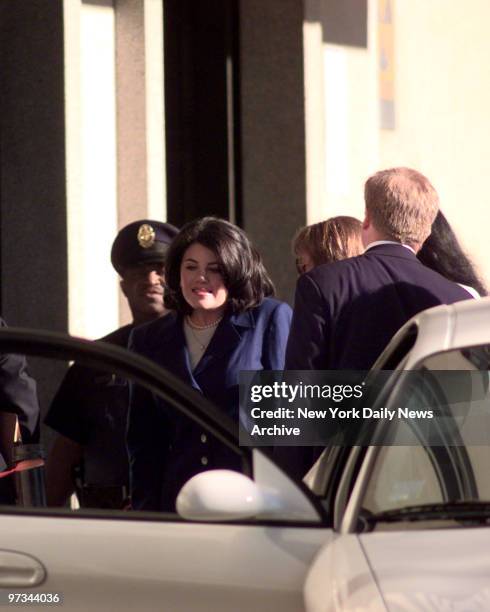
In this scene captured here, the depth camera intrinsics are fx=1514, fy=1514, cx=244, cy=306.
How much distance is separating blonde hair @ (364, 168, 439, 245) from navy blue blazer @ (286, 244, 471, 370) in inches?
9.8

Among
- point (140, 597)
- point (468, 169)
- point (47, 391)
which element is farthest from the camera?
point (468, 169)

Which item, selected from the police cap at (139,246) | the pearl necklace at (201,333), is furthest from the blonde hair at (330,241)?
the police cap at (139,246)

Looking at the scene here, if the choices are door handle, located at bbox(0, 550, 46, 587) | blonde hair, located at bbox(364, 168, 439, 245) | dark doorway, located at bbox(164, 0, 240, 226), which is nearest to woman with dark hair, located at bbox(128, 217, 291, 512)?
blonde hair, located at bbox(364, 168, 439, 245)

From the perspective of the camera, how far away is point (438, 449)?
346cm

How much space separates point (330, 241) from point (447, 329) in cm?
222

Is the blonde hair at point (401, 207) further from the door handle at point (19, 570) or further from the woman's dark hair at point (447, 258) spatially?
the door handle at point (19, 570)

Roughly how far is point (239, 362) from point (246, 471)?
5.52ft

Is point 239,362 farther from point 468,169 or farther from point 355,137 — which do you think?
point 468,169

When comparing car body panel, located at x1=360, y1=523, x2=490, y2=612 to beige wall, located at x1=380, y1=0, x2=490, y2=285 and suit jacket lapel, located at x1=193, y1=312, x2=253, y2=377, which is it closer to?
suit jacket lapel, located at x1=193, y1=312, x2=253, y2=377

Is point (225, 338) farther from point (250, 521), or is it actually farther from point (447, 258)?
point (250, 521)

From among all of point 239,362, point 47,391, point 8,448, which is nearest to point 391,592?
point 239,362

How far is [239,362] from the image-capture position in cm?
502

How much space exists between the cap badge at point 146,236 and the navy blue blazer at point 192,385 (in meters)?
1.27

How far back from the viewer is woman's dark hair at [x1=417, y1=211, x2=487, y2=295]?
19.0 feet
